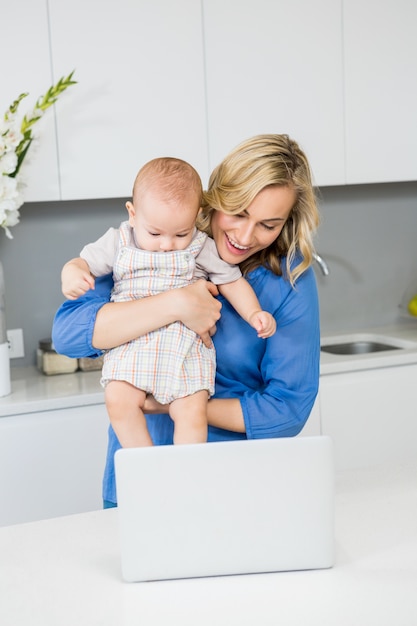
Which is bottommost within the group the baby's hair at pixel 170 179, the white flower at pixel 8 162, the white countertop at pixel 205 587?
the white countertop at pixel 205 587

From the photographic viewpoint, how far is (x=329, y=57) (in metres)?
2.85

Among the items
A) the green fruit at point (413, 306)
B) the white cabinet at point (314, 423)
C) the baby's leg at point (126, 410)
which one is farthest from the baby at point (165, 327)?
the green fruit at point (413, 306)

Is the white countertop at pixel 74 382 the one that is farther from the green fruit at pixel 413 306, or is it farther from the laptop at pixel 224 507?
the laptop at pixel 224 507

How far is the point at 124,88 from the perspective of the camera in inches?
102

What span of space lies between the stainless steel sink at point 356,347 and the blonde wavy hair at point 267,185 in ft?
5.44

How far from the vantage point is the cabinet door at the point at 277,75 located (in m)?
2.69

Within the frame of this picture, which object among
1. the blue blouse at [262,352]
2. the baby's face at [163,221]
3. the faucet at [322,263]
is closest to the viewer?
the baby's face at [163,221]

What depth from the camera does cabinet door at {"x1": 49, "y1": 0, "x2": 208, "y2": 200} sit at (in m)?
2.52

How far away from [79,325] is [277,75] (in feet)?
5.09

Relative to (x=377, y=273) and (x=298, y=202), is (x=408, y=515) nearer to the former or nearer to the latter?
(x=298, y=202)

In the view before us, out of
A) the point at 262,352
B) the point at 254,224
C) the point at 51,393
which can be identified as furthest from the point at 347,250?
the point at 254,224

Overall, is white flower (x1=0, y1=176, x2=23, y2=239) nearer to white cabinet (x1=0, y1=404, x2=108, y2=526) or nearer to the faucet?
white cabinet (x1=0, y1=404, x2=108, y2=526)

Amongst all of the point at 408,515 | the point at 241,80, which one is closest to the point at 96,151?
the point at 241,80

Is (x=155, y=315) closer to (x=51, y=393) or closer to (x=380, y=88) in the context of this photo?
(x=51, y=393)
